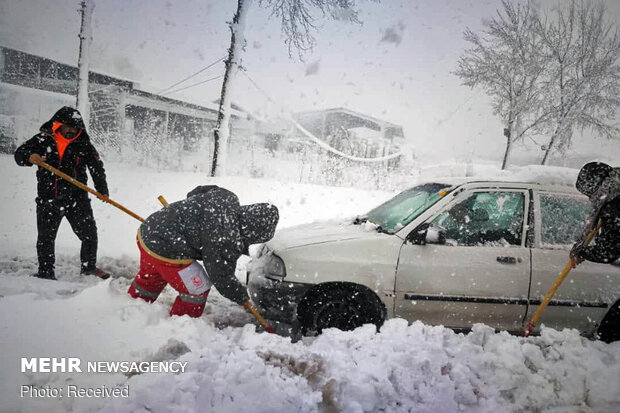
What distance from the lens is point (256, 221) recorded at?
2.70m

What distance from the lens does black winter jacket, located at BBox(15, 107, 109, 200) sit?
369 centimetres

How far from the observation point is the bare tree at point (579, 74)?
36.6 feet

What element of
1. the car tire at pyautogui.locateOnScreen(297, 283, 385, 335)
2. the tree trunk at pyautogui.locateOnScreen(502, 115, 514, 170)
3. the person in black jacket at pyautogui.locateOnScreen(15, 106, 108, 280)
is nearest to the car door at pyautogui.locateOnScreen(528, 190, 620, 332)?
the car tire at pyautogui.locateOnScreen(297, 283, 385, 335)

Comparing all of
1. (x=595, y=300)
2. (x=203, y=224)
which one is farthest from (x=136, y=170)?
(x=595, y=300)

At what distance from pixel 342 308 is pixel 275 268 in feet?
2.23

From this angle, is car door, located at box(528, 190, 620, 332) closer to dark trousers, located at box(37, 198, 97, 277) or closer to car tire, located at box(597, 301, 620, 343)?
car tire, located at box(597, 301, 620, 343)

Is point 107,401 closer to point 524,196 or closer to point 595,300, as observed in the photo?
point 524,196

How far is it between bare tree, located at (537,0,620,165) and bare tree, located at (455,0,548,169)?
14.4 inches

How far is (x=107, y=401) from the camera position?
1.81m

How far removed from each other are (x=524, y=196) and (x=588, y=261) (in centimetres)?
79

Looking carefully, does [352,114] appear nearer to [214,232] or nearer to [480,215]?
[480,215]

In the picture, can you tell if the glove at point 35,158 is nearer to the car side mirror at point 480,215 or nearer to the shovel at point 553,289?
the car side mirror at point 480,215

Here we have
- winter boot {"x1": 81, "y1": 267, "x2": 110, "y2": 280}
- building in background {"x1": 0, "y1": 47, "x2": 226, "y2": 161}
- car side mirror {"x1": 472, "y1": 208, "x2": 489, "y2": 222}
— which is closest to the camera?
car side mirror {"x1": 472, "y1": 208, "x2": 489, "y2": 222}

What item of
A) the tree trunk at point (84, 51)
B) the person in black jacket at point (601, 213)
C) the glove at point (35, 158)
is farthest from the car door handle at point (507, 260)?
the tree trunk at point (84, 51)
